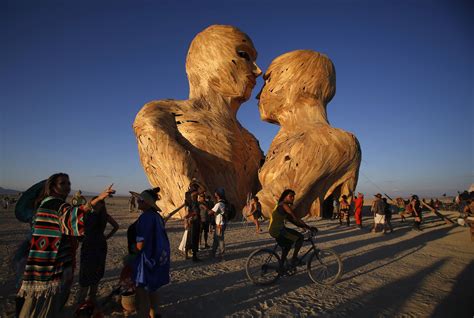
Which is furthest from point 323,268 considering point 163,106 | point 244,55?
point 244,55

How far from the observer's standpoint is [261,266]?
13.7 ft

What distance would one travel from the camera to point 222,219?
230 inches

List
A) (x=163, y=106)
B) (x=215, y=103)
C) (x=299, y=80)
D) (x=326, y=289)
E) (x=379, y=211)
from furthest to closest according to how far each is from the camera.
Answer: (x=299, y=80) < (x=215, y=103) < (x=163, y=106) < (x=379, y=211) < (x=326, y=289)

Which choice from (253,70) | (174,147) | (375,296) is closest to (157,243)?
(375,296)

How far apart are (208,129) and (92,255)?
441 inches

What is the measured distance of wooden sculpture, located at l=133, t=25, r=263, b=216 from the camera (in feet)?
39.5

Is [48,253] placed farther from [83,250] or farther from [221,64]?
[221,64]

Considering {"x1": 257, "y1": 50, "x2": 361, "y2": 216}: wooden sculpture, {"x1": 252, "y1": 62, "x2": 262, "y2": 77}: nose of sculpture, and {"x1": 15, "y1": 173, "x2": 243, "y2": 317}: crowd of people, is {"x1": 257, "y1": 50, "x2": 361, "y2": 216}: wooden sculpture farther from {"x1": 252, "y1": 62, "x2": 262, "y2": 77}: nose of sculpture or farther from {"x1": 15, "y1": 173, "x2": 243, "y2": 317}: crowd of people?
{"x1": 15, "y1": 173, "x2": 243, "y2": 317}: crowd of people

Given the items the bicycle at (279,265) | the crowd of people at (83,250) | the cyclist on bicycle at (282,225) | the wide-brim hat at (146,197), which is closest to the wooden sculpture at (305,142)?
the bicycle at (279,265)

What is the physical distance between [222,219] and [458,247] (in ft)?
20.6

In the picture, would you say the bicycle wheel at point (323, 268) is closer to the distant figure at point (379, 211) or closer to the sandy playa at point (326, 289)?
the sandy playa at point (326, 289)

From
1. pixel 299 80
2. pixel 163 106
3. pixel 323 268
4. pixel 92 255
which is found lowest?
pixel 323 268

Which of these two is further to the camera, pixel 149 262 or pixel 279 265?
pixel 279 265

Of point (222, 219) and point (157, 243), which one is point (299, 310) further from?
point (222, 219)
